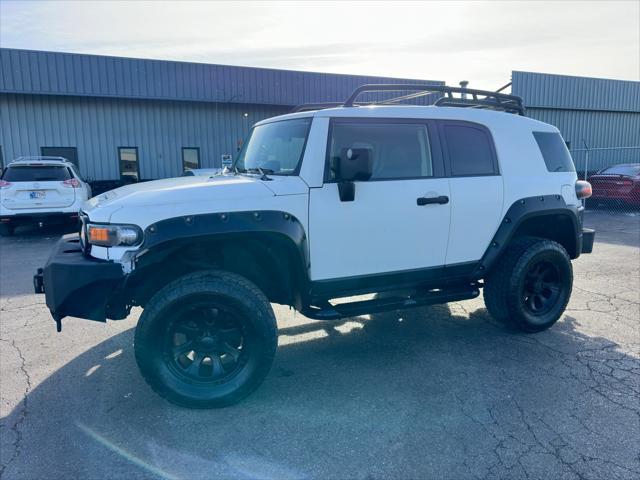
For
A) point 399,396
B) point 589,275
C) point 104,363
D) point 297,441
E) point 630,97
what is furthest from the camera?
point 630,97

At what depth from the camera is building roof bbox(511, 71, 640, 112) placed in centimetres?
1856

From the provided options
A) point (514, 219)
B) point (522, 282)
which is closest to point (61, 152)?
point (514, 219)

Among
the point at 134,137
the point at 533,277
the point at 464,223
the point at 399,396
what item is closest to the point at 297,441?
the point at 399,396

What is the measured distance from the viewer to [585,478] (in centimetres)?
249

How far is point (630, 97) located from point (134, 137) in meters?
21.2

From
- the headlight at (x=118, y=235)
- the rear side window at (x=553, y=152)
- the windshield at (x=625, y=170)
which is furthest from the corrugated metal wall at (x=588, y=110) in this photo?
the headlight at (x=118, y=235)

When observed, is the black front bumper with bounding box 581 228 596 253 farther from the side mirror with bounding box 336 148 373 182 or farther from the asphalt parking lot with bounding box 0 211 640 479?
the side mirror with bounding box 336 148 373 182

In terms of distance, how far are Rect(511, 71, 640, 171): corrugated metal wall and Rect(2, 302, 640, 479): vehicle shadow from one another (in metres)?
17.3

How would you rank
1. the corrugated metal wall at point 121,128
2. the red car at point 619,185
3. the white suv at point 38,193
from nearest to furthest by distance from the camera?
the white suv at point 38,193 < the red car at point 619,185 < the corrugated metal wall at point 121,128

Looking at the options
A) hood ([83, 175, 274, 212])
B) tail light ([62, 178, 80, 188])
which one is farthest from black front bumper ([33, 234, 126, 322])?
tail light ([62, 178, 80, 188])

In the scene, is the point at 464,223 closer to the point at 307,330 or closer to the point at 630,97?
the point at 307,330

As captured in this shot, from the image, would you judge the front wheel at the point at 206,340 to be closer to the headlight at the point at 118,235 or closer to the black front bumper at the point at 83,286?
the black front bumper at the point at 83,286

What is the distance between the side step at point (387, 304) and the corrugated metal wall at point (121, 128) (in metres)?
14.3

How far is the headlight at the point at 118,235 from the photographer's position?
3074 millimetres
